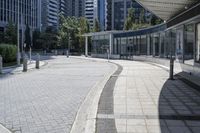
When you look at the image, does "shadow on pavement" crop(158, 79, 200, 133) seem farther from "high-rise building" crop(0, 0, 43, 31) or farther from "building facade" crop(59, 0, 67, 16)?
"building facade" crop(59, 0, 67, 16)

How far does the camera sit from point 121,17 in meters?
131

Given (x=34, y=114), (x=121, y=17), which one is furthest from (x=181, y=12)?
(x=121, y=17)

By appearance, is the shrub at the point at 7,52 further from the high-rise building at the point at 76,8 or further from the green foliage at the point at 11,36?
the high-rise building at the point at 76,8

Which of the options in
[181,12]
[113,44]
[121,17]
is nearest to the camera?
[181,12]

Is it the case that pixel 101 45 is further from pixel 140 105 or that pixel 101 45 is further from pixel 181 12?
pixel 140 105

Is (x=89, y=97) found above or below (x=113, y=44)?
below

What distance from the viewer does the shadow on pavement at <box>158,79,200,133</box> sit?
22.1ft

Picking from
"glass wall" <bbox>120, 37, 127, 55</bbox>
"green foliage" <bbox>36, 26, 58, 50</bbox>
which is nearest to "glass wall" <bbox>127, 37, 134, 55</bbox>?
"glass wall" <bbox>120, 37, 127, 55</bbox>

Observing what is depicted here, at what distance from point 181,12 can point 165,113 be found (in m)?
10.8

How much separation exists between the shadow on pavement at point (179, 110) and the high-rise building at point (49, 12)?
140921 millimetres

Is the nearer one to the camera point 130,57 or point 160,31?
point 160,31

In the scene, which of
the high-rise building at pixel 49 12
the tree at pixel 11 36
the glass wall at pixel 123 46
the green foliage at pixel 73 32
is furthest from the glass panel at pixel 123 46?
the high-rise building at pixel 49 12

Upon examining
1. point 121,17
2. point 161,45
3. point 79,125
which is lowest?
point 79,125

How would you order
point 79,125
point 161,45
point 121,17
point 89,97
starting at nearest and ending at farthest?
point 79,125
point 89,97
point 161,45
point 121,17
